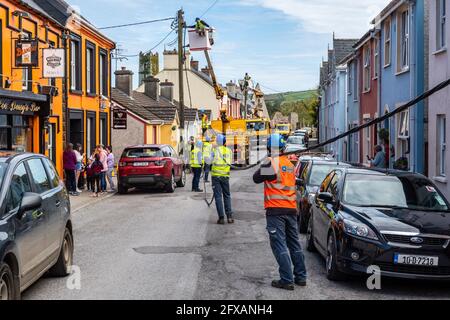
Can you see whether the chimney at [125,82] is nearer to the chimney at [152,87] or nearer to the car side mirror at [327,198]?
the chimney at [152,87]

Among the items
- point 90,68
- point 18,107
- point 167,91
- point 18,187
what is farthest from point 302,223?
point 167,91

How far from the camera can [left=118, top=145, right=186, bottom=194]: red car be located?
67.8ft

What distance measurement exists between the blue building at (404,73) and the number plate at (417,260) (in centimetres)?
1046

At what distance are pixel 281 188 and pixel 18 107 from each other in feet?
40.2

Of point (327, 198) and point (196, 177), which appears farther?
Result: point (196, 177)

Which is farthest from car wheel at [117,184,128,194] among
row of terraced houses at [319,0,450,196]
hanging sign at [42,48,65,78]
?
row of terraced houses at [319,0,450,196]

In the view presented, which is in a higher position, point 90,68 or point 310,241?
point 90,68

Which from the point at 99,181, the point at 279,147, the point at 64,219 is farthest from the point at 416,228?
the point at 99,181

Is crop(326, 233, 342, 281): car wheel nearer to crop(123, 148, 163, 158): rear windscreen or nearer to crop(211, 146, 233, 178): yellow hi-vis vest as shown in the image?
crop(211, 146, 233, 178): yellow hi-vis vest

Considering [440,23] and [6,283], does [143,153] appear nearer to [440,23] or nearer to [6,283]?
[440,23]

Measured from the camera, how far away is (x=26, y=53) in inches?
711

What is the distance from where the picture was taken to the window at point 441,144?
15562mm

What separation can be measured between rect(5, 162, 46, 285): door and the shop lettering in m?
10.3
